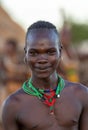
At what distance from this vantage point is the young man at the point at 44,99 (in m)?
4.34

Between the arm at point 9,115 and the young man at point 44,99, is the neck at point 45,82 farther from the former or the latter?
the arm at point 9,115

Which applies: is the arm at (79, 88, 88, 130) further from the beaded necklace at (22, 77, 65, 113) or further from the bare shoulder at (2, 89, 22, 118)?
the bare shoulder at (2, 89, 22, 118)

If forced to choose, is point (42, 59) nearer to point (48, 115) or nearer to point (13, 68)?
point (48, 115)

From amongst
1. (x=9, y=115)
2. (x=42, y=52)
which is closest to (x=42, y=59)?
(x=42, y=52)

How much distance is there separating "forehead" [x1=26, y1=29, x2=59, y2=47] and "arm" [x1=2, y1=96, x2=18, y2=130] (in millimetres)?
474

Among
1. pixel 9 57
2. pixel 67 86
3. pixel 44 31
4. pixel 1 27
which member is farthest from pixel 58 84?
pixel 1 27

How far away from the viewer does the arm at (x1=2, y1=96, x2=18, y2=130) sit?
4492 millimetres

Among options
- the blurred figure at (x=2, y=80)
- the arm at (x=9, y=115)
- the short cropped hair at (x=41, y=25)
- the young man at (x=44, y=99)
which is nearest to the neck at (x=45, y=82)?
the young man at (x=44, y=99)

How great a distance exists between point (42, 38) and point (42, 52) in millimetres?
115

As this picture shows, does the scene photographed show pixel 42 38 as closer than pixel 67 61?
Yes

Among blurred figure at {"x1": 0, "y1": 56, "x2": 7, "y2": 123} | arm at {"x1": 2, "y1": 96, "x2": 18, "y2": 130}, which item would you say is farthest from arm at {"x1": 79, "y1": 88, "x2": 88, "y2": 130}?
blurred figure at {"x1": 0, "y1": 56, "x2": 7, "y2": 123}

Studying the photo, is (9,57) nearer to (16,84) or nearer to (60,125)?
(16,84)

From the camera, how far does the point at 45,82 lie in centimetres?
445

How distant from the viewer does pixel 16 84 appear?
10.8 metres
